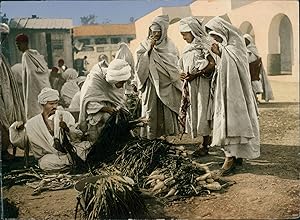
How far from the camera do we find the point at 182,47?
444 centimetres

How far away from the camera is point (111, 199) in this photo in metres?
3.13

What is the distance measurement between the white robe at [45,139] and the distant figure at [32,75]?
0.16 m

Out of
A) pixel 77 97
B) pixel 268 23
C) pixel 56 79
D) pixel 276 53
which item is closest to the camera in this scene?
pixel 77 97

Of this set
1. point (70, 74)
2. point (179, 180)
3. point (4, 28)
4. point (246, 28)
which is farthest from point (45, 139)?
point (246, 28)

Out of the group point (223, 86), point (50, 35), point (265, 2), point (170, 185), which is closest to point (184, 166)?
point (170, 185)

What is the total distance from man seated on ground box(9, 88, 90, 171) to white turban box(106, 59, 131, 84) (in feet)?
1.75

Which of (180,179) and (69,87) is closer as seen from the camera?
(180,179)

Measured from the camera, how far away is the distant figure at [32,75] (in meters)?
3.86

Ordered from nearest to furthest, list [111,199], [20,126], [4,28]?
1. [111,199]
2. [4,28]
3. [20,126]

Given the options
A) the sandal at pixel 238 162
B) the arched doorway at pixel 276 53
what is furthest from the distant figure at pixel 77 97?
the arched doorway at pixel 276 53

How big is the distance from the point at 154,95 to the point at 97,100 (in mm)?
752

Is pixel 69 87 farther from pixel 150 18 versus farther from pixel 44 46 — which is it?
pixel 150 18

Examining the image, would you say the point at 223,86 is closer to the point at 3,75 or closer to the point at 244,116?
the point at 244,116

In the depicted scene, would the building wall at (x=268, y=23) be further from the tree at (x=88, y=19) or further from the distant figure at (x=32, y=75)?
the distant figure at (x=32, y=75)
